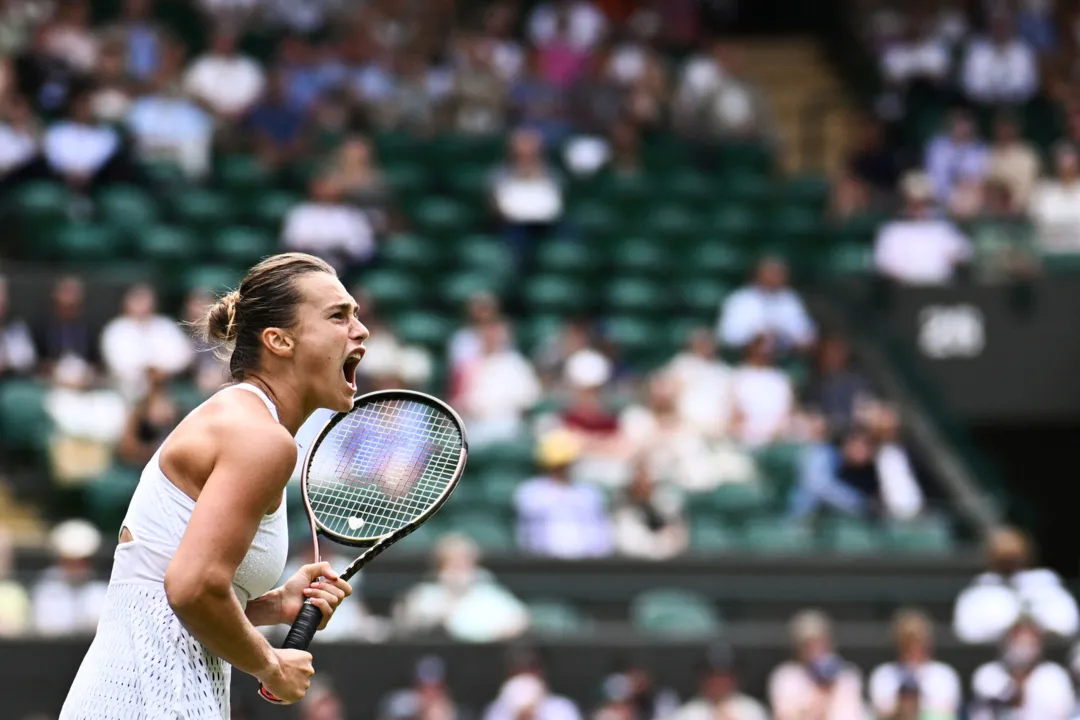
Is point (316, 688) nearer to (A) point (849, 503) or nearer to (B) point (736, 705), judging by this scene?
(B) point (736, 705)

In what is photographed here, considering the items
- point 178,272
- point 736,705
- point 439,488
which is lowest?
point 736,705

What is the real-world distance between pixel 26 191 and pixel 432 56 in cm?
364

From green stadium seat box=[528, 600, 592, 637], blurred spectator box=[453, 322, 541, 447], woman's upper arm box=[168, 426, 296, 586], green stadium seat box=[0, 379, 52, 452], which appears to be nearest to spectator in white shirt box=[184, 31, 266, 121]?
blurred spectator box=[453, 322, 541, 447]

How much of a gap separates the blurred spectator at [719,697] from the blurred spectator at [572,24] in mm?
6753

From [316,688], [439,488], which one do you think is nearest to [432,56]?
[316,688]

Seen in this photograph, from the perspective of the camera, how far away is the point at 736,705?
8.84m

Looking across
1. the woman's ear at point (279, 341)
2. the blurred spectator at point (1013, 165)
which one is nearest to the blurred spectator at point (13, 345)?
the blurred spectator at point (1013, 165)

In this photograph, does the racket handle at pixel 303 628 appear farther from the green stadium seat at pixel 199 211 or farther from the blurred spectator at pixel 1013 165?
the blurred spectator at pixel 1013 165

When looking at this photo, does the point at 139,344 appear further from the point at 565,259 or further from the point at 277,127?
the point at 565,259

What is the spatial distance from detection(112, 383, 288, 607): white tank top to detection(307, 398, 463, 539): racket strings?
0.47 meters

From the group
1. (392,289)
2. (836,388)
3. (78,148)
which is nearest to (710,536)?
(836,388)

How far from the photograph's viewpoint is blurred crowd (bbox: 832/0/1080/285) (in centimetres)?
1318

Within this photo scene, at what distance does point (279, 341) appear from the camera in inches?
124

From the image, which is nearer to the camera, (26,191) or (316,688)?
(316,688)
